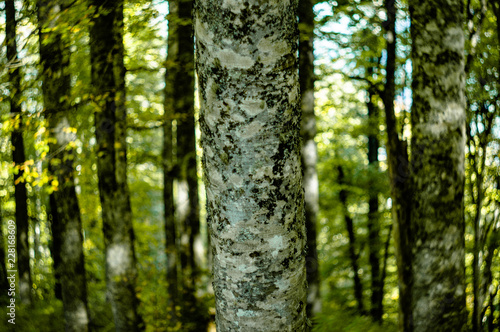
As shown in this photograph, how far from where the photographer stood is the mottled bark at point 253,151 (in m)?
1.19

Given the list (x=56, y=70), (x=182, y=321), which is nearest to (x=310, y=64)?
(x=56, y=70)

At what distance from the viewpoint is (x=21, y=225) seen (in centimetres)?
920

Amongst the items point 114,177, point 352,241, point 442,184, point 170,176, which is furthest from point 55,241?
point 442,184

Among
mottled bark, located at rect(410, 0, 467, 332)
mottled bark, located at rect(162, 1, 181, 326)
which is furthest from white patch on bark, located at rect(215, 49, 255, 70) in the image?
mottled bark, located at rect(162, 1, 181, 326)

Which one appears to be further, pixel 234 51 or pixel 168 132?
pixel 168 132

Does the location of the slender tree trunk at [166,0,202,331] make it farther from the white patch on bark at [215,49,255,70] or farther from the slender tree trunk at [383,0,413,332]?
the white patch on bark at [215,49,255,70]

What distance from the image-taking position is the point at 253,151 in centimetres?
122

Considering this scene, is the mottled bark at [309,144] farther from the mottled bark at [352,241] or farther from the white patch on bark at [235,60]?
the mottled bark at [352,241]

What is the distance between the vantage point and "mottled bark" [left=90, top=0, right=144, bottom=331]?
496 centimetres

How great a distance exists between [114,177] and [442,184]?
169 inches

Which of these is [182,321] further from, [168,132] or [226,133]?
[226,133]

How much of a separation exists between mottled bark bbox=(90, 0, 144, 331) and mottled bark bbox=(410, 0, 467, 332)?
4.00 meters

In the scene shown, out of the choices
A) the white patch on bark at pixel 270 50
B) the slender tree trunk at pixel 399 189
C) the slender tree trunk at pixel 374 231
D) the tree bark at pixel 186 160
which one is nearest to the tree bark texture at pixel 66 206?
the tree bark at pixel 186 160

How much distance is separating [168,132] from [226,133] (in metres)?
7.63
